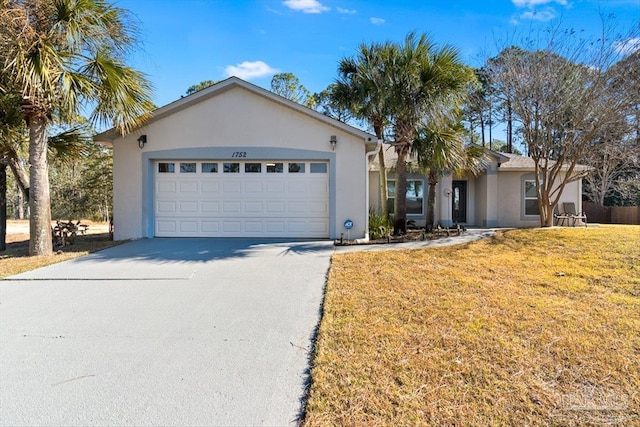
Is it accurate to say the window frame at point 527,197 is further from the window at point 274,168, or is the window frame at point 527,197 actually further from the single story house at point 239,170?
the window at point 274,168

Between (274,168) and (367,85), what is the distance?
3840 millimetres

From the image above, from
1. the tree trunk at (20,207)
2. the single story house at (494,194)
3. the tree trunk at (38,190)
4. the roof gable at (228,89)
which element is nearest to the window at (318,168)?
the roof gable at (228,89)

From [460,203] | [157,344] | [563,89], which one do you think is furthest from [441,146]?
[157,344]

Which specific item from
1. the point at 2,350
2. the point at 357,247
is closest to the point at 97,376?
the point at 2,350

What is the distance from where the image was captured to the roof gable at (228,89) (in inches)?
398

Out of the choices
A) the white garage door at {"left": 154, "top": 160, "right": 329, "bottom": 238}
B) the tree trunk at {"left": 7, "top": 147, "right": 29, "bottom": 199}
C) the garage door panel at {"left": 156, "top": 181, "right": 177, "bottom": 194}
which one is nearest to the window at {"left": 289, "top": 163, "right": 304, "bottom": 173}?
the white garage door at {"left": 154, "top": 160, "right": 329, "bottom": 238}

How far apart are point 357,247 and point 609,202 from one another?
27398 millimetres

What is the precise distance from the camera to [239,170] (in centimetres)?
1061

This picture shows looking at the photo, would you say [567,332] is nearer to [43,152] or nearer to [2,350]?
[2,350]

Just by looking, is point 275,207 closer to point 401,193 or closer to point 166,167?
point 166,167

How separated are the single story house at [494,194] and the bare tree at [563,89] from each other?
8.22ft

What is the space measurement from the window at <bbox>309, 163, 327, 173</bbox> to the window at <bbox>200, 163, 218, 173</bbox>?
2.96 metres

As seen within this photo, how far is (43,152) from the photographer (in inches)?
324

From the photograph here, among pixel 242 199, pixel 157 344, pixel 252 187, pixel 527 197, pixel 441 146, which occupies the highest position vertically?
pixel 441 146
